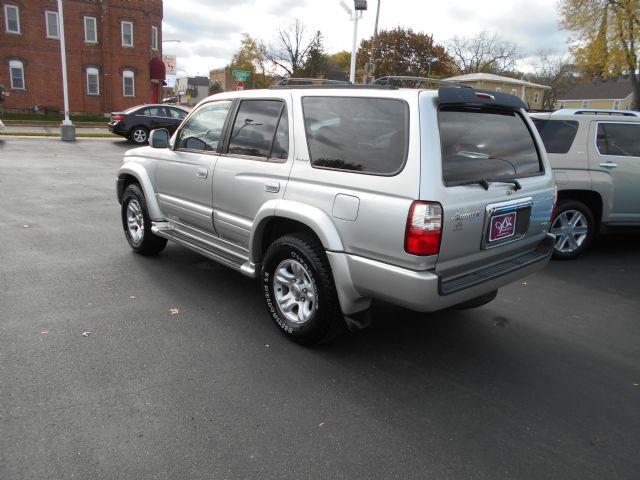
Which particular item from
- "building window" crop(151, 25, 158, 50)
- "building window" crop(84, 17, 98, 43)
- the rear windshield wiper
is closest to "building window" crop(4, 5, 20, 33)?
"building window" crop(84, 17, 98, 43)

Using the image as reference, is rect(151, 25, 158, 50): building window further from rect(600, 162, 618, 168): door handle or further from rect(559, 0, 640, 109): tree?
rect(600, 162, 618, 168): door handle

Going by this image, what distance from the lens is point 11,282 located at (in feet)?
15.5

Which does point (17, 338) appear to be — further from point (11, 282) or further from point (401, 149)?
point (401, 149)

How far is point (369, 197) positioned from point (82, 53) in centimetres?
3776

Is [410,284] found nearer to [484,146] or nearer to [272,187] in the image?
[484,146]

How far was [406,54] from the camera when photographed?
59281 millimetres

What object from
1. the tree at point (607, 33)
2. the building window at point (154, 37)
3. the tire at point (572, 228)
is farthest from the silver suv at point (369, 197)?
the building window at point (154, 37)

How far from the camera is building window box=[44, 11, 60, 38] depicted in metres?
32.8

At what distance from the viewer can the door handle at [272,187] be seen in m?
3.73

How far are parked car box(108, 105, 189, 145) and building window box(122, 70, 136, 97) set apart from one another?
18.1 metres

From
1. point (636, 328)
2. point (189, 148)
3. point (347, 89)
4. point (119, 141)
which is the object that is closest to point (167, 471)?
point (347, 89)

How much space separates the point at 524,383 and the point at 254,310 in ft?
7.60

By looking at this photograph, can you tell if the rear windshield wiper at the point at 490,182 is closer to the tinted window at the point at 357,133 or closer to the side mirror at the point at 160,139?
the tinted window at the point at 357,133

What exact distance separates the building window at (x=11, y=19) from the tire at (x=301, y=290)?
3725cm
